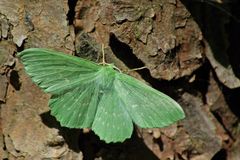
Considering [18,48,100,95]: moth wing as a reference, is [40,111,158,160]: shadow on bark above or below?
below

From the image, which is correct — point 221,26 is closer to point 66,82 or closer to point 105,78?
point 105,78

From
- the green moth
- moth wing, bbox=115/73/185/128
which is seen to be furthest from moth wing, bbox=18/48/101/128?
moth wing, bbox=115/73/185/128

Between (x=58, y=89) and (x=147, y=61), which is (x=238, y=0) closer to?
(x=147, y=61)

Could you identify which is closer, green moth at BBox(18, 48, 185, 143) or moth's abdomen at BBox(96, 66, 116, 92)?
green moth at BBox(18, 48, 185, 143)

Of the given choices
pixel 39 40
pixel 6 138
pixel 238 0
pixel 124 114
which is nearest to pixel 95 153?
pixel 124 114

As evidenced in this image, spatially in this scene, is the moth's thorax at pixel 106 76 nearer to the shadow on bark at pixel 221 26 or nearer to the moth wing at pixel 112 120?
the moth wing at pixel 112 120

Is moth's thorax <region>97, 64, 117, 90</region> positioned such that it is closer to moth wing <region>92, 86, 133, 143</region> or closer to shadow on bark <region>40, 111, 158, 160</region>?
moth wing <region>92, 86, 133, 143</region>

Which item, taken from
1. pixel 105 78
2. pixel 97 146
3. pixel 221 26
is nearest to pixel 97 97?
pixel 105 78
